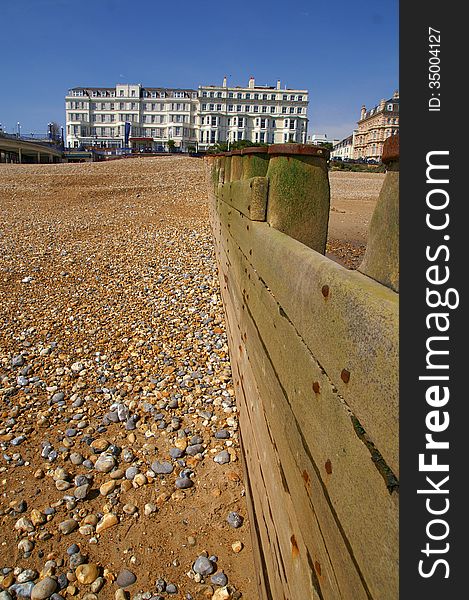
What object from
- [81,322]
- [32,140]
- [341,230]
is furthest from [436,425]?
[32,140]

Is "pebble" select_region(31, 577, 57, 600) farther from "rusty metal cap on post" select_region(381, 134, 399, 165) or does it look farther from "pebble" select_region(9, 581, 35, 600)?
"rusty metal cap on post" select_region(381, 134, 399, 165)

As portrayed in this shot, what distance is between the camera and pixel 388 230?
3.90ft

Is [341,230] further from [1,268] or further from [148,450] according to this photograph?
[148,450]

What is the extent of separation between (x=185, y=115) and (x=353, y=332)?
127 metres

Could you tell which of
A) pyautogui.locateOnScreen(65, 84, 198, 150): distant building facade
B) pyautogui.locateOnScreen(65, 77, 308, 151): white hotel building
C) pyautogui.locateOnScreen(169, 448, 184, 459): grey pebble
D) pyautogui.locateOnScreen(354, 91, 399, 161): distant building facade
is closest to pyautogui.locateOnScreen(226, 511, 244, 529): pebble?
pyautogui.locateOnScreen(169, 448, 184, 459): grey pebble

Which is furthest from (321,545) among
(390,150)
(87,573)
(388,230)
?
(87,573)

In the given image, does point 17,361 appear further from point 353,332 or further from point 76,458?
point 353,332

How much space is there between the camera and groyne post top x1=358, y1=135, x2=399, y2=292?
115 centimetres

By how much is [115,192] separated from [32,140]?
65.1m

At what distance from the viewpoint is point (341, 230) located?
42.7ft

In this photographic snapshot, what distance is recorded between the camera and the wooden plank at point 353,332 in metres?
0.92

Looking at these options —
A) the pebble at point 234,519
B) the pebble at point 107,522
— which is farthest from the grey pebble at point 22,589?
the pebble at point 234,519

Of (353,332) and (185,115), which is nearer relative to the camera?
(353,332)

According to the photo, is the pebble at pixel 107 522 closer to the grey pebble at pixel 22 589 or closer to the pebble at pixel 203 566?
the grey pebble at pixel 22 589
